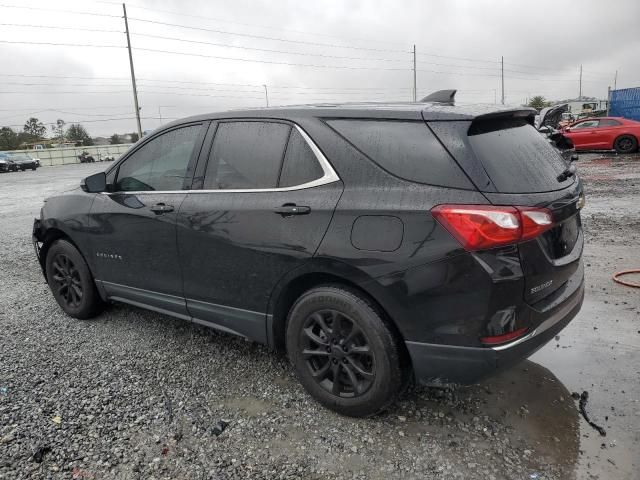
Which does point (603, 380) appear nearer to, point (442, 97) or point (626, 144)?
point (442, 97)

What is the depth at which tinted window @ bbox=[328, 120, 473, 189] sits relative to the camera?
246 cm

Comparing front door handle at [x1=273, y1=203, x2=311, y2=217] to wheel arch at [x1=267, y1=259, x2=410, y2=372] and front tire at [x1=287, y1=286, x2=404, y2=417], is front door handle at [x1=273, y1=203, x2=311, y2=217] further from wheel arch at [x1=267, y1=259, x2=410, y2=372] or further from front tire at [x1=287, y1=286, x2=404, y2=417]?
front tire at [x1=287, y1=286, x2=404, y2=417]

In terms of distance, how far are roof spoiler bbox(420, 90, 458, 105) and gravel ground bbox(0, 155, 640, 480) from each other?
177 centimetres

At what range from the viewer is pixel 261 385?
130 inches

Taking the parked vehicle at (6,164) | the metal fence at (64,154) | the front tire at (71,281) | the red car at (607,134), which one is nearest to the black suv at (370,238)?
the front tire at (71,281)

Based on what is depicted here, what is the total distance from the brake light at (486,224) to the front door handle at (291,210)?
0.75m

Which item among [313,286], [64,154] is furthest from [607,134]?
[64,154]

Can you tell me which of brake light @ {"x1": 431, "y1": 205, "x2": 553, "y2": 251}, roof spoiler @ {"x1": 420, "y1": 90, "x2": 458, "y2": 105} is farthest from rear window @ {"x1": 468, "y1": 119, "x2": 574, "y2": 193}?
roof spoiler @ {"x1": 420, "y1": 90, "x2": 458, "y2": 105}

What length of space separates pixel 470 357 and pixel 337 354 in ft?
2.44

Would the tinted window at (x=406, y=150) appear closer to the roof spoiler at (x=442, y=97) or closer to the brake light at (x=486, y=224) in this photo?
the brake light at (x=486, y=224)

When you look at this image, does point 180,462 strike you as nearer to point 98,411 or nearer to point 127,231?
point 98,411

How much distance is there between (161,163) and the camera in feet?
12.2

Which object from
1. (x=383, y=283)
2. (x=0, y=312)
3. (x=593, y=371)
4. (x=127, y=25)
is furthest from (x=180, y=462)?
(x=127, y=25)

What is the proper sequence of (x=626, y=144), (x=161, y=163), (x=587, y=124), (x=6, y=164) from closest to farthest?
(x=161, y=163), (x=626, y=144), (x=587, y=124), (x=6, y=164)
